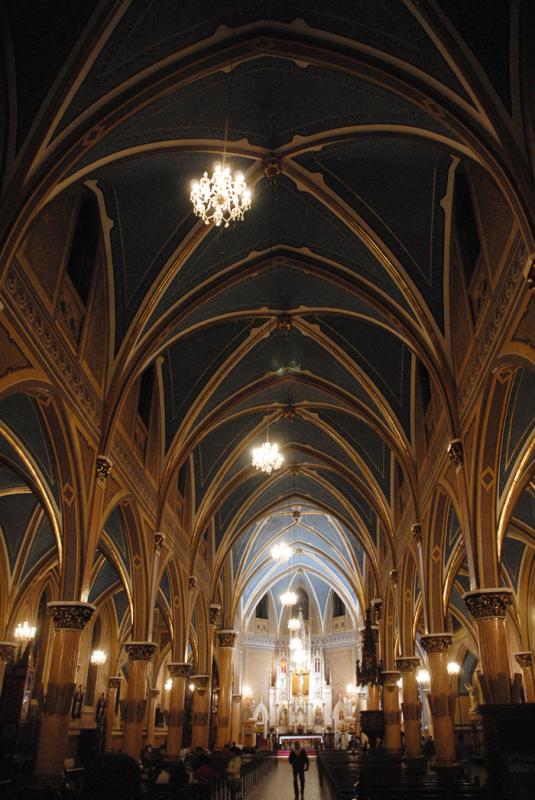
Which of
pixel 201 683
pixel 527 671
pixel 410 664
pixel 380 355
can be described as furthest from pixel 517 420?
pixel 201 683

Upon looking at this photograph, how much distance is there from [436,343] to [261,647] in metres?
33.5

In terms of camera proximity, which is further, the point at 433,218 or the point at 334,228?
the point at 334,228

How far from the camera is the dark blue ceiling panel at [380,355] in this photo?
692 inches

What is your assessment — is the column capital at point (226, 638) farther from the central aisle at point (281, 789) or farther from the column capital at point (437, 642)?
the column capital at point (437, 642)

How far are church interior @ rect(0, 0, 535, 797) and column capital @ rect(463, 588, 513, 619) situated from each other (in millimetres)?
35

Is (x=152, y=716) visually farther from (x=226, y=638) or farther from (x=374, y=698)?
(x=374, y=698)

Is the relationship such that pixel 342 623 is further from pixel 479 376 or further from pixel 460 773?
pixel 479 376

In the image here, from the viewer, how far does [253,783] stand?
61.9 ft

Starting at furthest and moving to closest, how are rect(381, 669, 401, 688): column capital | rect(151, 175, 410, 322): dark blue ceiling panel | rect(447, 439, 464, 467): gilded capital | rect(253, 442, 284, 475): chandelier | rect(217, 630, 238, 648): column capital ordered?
1. rect(217, 630, 238, 648): column capital
2. rect(381, 669, 401, 688): column capital
3. rect(253, 442, 284, 475): chandelier
4. rect(151, 175, 410, 322): dark blue ceiling panel
5. rect(447, 439, 464, 467): gilded capital

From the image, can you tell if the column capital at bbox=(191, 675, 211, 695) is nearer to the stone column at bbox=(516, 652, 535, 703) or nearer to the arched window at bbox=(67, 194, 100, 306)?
the stone column at bbox=(516, 652, 535, 703)

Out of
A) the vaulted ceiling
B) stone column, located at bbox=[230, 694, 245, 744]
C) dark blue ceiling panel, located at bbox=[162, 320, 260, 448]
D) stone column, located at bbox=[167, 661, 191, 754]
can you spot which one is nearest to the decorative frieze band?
stone column, located at bbox=[230, 694, 245, 744]

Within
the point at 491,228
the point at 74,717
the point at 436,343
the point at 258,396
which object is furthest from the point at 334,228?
the point at 74,717

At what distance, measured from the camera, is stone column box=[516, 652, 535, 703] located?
21500 millimetres

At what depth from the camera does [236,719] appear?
1368 inches
